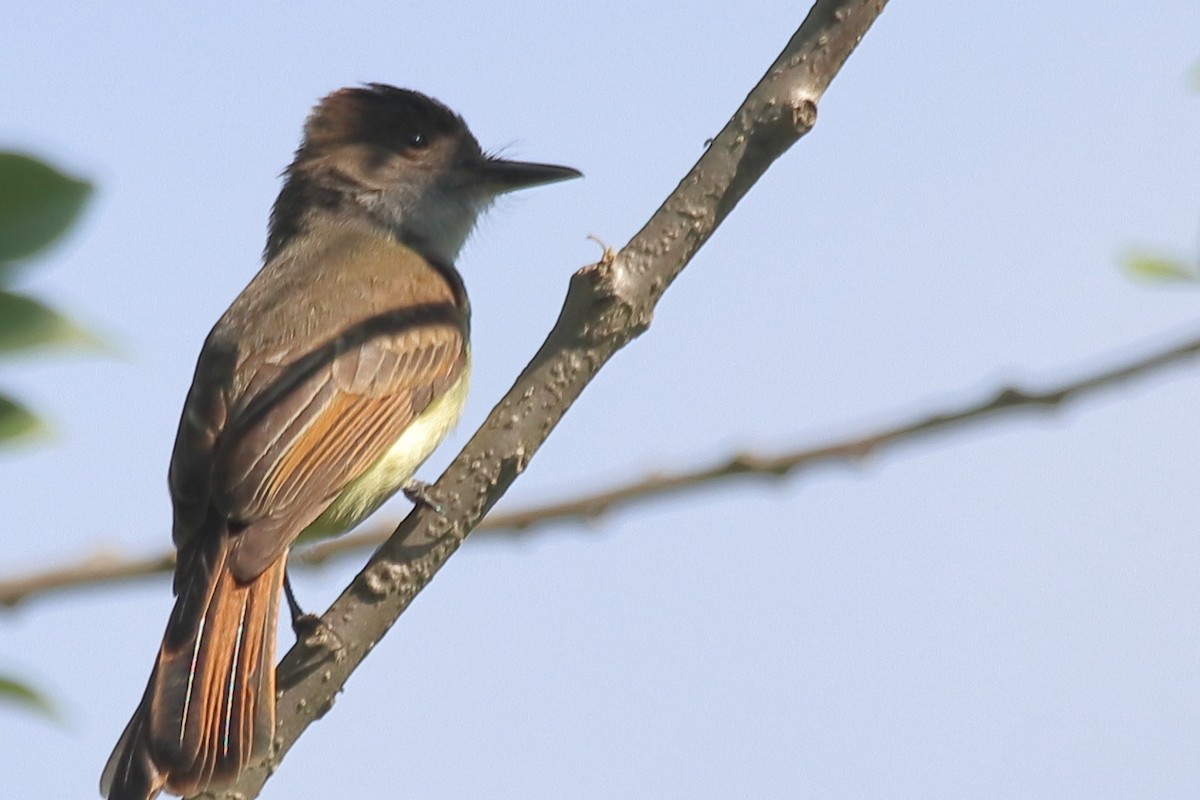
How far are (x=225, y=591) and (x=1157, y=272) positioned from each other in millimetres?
2216

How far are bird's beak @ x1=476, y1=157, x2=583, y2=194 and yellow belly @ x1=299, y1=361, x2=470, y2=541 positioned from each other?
1359mm

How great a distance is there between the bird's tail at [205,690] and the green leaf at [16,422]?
1197mm

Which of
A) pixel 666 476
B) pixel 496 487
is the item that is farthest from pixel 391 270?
pixel 666 476

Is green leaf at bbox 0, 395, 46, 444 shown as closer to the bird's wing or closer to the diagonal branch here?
the diagonal branch

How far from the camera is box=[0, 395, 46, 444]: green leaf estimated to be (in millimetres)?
1759

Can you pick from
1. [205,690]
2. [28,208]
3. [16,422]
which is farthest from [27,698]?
[205,690]

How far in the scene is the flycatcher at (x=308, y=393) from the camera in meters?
3.20

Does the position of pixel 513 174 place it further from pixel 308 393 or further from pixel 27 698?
pixel 27 698

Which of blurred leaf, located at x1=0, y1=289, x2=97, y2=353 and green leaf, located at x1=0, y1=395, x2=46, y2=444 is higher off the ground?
blurred leaf, located at x1=0, y1=289, x2=97, y2=353

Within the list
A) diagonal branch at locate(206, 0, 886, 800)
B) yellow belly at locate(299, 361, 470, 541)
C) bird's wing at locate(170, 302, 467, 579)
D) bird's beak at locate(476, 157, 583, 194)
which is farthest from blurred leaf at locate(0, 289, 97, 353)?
bird's beak at locate(476, 157, 583, 194)

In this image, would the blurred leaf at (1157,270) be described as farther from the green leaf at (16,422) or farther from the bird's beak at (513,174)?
the bird's beak at (513,174)

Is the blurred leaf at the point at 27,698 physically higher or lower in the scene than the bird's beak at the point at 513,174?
lower

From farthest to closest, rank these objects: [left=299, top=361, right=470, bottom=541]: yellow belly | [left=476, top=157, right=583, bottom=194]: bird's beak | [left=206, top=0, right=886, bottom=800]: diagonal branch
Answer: [left=476, top=157, right=583, bottom=194]: bird's beak
[left=299, top=361, right=470, bottom=541]: yellow belly
[left=206, top=0, right=886, bottom=800]: diagonal branch

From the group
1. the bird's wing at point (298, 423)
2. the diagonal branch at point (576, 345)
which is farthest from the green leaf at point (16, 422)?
the bird's wing at point (298, 423)
